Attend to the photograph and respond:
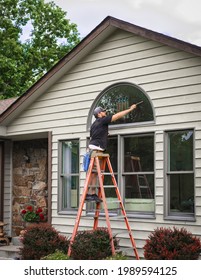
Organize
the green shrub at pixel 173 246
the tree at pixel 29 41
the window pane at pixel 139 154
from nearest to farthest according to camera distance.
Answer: the green shrub at pixel 173 246
the window pane at pixel 139 154
the tree at pixel 29 41

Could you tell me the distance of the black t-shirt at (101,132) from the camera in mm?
9711

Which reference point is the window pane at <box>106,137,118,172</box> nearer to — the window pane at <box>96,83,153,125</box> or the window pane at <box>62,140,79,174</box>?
the window pane at <box>96,83,153,125</box>

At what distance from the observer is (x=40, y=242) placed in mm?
9633

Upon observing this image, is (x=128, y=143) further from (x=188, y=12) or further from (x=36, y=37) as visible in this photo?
(x=36, y=37)

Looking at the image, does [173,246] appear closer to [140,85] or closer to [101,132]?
[101,132]

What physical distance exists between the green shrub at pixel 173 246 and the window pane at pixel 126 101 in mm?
2447

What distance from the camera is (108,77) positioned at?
34.5ft

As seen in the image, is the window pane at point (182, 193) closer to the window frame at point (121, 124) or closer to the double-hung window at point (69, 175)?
the window frame at point (121, 124)

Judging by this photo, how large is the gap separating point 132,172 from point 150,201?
70 centimetres

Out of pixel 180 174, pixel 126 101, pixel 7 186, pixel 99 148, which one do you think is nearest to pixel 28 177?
pixel 7 186

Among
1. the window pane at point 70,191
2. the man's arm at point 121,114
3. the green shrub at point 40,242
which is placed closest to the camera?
the man's arm at point 121,114

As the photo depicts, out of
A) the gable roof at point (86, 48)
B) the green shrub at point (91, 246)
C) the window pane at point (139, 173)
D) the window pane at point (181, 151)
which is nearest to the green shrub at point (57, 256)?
the green shrub at point (91, 246)

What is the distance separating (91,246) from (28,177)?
207 inches
